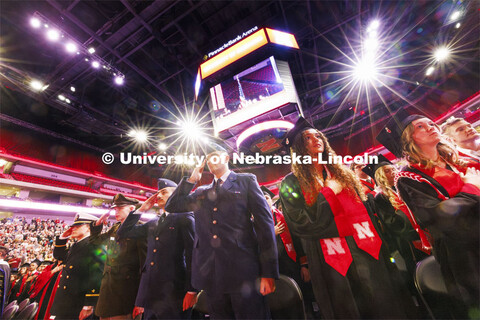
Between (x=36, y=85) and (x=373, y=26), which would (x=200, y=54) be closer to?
(x=373, y=26)

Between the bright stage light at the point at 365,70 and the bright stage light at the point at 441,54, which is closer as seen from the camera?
the bright stage light at the point at 441,54

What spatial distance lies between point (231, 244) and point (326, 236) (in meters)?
0.77

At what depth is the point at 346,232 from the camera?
151cm

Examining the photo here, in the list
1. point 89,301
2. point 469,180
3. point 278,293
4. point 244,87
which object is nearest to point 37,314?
point 89,301

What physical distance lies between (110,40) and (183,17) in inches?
115

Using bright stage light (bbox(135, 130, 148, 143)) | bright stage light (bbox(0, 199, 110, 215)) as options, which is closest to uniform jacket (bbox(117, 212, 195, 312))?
bright stage light (bbox(0, 199, 110, 215))

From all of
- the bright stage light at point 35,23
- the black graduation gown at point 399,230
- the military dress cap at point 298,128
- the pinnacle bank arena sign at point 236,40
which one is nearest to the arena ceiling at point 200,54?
the bright stage light at point 35,23

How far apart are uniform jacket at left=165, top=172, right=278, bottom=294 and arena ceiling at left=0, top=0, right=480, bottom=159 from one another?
22.8 feet

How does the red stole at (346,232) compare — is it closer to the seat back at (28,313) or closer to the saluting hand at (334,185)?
the saluting hand at (334,185)

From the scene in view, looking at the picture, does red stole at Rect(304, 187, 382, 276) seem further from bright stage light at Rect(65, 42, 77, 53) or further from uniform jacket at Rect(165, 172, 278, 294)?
bright stage light at Rect(65, 42, 77, 53)

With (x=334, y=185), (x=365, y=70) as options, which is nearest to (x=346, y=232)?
(x=334, y=185)

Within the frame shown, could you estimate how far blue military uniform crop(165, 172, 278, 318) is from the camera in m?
1.57

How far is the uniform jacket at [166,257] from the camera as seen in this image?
7.24 feet

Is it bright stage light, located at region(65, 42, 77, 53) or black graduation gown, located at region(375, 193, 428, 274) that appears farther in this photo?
bright stage light, located at region(65, 42, 77, 53)
